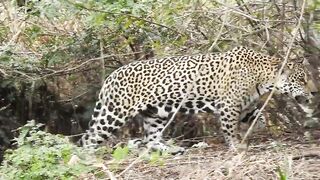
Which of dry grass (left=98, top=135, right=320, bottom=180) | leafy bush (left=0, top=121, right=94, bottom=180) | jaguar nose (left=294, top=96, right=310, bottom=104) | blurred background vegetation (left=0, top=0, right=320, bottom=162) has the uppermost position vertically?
blurred background vegetation (left=0, top=0, right=320, bottom=162)

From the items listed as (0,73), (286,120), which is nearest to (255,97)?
(286,120)

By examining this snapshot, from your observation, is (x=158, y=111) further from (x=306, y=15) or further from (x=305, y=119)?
(x=306, y=15)

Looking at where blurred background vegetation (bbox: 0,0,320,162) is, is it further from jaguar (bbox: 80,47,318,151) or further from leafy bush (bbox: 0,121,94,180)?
leafy bush (bbox: 0,121,94,180)

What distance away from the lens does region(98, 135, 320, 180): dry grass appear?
5676 mm

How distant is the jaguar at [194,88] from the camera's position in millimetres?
8547

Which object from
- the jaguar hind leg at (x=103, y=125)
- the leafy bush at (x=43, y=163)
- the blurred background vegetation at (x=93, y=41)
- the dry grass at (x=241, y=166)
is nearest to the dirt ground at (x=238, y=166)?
the dry grass at (x=241, y=166)

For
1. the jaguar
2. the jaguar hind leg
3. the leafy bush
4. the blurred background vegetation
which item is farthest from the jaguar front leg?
the leafy bush

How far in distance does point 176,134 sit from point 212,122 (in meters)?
0.47

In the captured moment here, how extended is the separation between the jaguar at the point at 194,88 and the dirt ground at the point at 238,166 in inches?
60.6

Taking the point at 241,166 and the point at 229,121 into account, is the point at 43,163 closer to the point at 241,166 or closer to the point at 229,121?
the point at 241,166

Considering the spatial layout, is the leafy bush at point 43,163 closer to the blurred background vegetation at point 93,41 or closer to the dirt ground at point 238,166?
the dirt ground at point 238,166

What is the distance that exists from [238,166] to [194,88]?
291 centimetres

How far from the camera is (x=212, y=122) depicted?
952 centimetres

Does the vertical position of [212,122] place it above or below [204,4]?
below
